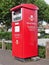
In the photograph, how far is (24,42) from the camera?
10.6 meters

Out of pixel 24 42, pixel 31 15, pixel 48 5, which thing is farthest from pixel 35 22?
pixel 48 5

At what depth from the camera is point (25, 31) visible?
34.7 ft

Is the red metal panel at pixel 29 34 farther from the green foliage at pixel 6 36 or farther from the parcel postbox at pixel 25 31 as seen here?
the green foliage at pixel 6 36

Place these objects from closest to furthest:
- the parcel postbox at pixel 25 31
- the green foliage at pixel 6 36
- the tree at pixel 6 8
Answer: the parcel postbox at pixel 25 31 < the green foliage at pixel 6 36 < the tree at pixel 6 8

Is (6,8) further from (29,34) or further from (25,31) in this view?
(25,31)

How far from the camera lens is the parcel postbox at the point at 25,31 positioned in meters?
10.6

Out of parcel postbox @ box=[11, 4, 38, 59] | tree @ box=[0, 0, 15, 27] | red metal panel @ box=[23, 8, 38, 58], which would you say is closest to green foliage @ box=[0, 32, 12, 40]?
tree @ box=[0, 0, 15, 27]

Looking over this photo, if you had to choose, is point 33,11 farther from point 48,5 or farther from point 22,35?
point 48,5

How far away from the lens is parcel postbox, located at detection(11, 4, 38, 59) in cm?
1059

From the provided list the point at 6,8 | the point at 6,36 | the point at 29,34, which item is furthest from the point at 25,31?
the point at 6,8

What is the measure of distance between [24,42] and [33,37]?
1.87 feet

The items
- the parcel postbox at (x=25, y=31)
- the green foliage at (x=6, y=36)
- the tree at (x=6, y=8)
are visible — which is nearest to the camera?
the parcel postbox at (x=25, y=31)

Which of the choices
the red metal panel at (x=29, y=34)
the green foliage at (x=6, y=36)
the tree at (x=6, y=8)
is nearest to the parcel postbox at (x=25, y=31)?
the red metal panel at (x=29, y=34)

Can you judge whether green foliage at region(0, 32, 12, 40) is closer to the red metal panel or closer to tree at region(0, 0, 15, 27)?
tree at region(0, 0, 15, 27)
